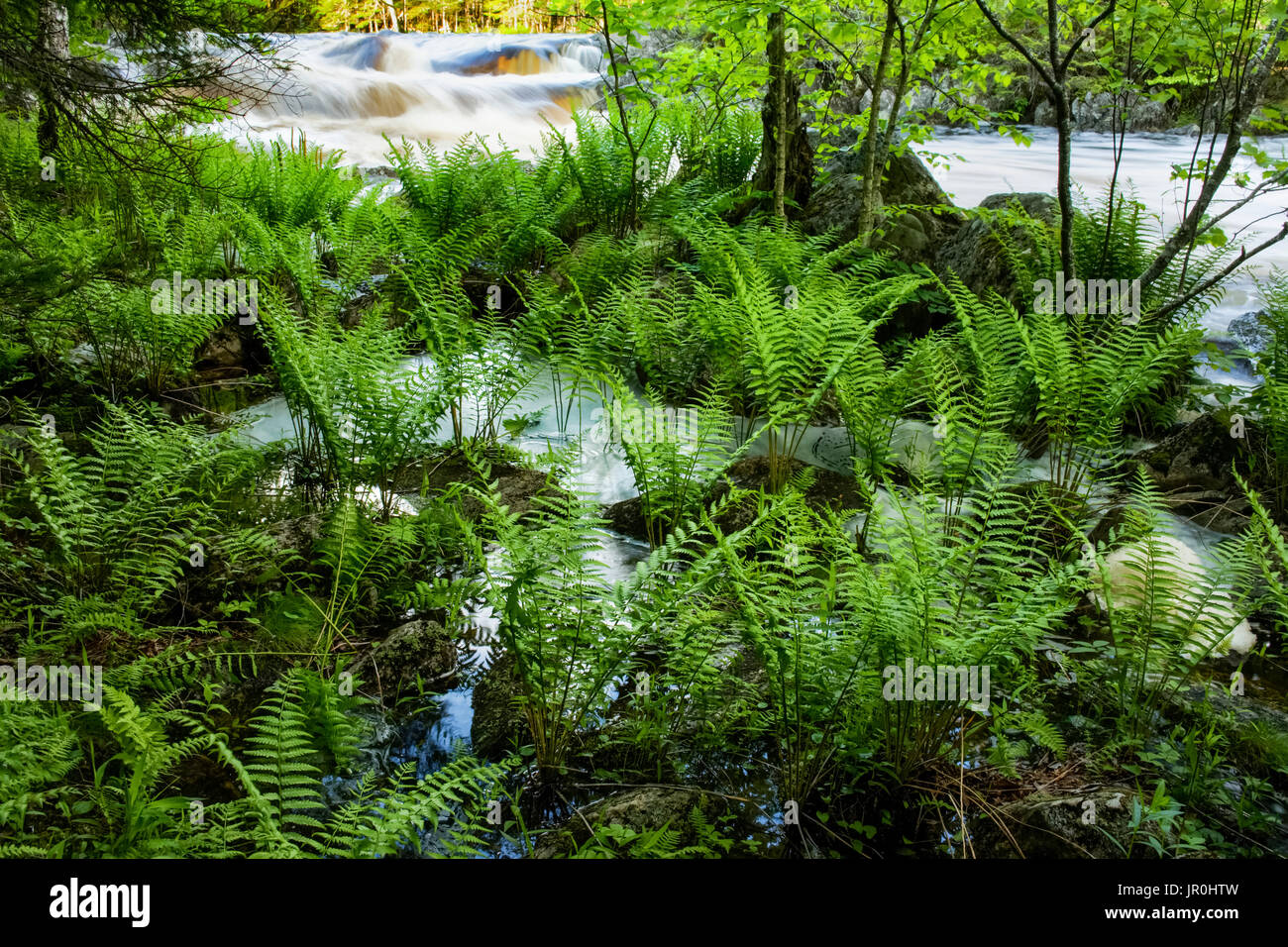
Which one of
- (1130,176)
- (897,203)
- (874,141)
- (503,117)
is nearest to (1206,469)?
(874,141)

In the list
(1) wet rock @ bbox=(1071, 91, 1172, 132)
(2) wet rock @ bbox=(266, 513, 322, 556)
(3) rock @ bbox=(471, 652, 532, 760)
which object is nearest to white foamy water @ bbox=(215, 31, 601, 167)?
(1) wet rock @ bbox=(1071, 91, 1172, 132)

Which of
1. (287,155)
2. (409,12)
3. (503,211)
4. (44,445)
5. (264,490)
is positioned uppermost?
(409,12)

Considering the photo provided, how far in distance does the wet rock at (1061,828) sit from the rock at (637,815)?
819 mm

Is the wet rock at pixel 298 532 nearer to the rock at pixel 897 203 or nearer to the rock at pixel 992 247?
the rock at pixel 992 247

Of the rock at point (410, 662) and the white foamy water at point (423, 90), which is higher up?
the white foamy water at point (423, 90)

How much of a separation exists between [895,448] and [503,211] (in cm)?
402

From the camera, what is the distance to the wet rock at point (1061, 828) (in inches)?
96.7

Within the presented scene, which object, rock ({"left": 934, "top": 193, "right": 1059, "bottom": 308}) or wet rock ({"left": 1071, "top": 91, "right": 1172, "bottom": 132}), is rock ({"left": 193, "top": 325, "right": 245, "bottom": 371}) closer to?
rock ({"left": 934, "top": 193, "right": 1059, "bottom": 308})

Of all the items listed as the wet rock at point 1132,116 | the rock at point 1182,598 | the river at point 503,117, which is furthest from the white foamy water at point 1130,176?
the rock at point 1182,598

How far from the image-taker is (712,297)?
5070 mm

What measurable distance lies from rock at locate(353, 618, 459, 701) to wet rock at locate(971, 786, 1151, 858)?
1.95m

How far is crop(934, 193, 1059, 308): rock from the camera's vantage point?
6.01 m
